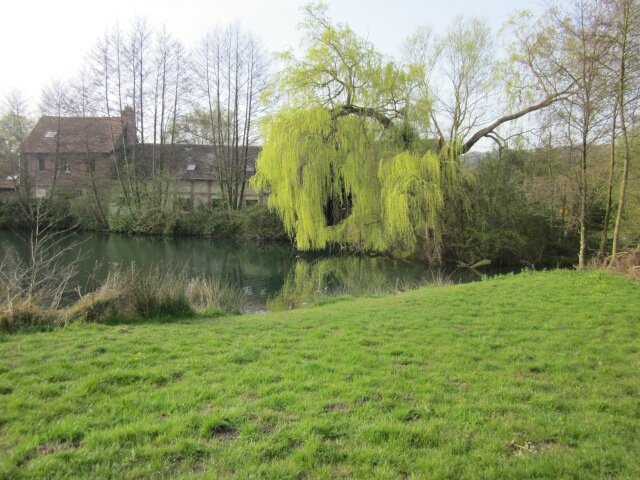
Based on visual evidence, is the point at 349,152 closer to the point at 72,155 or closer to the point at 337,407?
the point at 337,407

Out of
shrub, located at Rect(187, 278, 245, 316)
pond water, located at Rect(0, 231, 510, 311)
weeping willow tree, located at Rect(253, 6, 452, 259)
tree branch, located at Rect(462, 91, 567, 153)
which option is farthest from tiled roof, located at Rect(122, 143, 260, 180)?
shrub, located at Rect(187, 278, 245, 316)

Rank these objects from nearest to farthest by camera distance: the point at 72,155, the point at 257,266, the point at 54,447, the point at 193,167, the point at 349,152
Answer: the point at 54,447
the point at 349,152
the point at 257,266
the point at 72,155
the point at 193,167

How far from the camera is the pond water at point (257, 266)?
14.8m

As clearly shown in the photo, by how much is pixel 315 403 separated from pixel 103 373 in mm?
2160

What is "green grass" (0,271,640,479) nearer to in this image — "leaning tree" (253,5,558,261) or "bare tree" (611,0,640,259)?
"bare tree" (611,0,640,259)

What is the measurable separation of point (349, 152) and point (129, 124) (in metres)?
28.5

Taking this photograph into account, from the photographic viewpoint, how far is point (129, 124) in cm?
3856

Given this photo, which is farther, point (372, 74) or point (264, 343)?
point (372, 74)

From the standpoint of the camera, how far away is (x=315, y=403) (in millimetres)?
3699

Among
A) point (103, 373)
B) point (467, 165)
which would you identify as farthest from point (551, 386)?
point (467, 165)

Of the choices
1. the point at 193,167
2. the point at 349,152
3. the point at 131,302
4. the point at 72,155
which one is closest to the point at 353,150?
the point at 349,152

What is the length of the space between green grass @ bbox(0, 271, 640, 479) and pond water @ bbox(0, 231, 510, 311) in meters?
6.62

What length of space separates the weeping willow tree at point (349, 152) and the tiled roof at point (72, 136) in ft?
75.3

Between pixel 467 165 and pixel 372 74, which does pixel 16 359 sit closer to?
pixel 372 74
